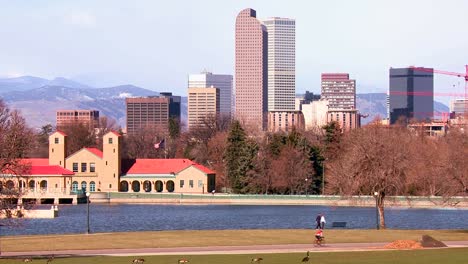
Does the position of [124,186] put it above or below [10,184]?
below

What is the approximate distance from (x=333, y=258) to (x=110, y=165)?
111322mm

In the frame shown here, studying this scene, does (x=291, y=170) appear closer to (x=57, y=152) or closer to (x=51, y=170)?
(x=51, y=170)

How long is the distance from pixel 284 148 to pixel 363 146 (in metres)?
62.4

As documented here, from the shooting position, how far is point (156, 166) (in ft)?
516

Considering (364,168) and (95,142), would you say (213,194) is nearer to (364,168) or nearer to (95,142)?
(95,142)

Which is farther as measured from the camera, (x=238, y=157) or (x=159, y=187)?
(x=159, y=187)

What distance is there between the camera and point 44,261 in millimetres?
46969

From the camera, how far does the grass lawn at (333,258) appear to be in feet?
148

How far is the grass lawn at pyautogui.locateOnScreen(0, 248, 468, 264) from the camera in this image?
45156 mm

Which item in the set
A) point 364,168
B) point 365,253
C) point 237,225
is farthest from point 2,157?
point 237,225

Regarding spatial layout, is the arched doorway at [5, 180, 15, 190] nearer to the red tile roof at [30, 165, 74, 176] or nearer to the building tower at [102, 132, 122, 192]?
the red tile roof at [30, 165, 74, 176]

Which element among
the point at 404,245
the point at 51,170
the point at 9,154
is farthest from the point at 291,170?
the point at 9,154

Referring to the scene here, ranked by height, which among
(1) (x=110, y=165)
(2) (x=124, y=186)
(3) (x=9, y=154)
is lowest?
(2) (x=124, y=186)

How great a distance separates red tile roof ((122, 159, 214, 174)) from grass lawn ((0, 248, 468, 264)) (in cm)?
10466
